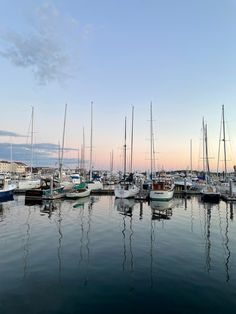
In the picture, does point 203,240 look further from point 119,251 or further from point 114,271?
point 114,271

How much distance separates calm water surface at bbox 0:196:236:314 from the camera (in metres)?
9.12

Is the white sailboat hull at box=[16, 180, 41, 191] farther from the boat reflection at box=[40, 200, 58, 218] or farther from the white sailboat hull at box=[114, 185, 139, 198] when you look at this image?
the boat reflection at box=[40, 200, 58, 218]

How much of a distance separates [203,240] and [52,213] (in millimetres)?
15782

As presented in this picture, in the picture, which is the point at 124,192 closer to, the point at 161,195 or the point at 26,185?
the point at 161,195

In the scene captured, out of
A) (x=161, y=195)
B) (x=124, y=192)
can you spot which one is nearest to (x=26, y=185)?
(x=124, y=192)

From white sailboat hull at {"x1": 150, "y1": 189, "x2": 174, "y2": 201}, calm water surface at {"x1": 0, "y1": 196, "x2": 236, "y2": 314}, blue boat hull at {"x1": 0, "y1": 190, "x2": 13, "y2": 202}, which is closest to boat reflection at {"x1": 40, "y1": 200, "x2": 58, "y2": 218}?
calm water surface at {"x1": 0, "y1": 196, "x2": 236, "y2": 314}

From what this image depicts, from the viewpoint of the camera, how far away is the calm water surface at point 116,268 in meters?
9.12

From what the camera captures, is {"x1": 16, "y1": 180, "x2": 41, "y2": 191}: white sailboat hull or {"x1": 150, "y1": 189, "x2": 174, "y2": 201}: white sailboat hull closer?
{"x1": 150, "y1": 189, "x2": 174, "y2": 201}: white sailboat hull

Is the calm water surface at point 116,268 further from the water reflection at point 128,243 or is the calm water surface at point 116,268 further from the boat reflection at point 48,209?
the boat reflection at point 48,209

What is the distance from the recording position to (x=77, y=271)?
12.0 meters

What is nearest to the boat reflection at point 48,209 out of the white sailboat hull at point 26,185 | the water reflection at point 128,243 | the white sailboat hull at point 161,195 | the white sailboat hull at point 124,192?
the water reflection at point 128,243

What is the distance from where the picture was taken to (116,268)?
1252cm

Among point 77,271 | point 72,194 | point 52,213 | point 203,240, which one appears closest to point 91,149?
point 72,194

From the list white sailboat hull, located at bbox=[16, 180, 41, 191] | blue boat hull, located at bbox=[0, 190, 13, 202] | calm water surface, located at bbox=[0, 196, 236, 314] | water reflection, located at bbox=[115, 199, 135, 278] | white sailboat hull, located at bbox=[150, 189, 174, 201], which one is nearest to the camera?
calm water surface, located at bbox=[0, 196, 236, 314]
